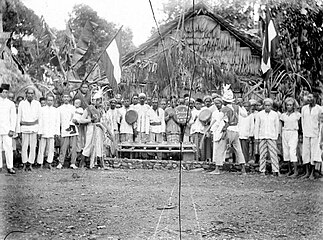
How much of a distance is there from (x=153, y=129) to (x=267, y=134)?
3.22 meters

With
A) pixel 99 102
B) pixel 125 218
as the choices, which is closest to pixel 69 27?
pixel 99 102

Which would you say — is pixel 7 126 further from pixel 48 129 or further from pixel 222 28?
pixel 222 28

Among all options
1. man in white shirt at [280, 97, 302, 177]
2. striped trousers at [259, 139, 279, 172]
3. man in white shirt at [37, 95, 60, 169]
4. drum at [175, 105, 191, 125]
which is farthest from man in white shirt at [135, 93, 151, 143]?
man in white shirt at [280, 97, 302, 177]

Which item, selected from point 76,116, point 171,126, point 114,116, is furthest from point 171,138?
point 76,116

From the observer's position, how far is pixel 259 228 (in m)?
4.88

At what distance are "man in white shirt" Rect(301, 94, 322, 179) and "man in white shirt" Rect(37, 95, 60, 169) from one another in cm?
480

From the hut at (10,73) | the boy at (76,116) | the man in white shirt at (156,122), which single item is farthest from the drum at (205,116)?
the hut at (10,73)

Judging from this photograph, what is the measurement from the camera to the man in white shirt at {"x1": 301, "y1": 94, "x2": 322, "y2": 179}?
8656 mm

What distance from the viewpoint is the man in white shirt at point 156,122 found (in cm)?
1180

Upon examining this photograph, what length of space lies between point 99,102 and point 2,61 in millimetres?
2861

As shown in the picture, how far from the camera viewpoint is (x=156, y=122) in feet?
38.7

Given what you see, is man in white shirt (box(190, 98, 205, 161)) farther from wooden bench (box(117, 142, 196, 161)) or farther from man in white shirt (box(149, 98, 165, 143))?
man in white shirt (box(149, 98, 165, 143))

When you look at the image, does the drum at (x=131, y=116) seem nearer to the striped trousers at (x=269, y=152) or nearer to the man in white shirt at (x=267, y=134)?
the man in white shirt at (x=267, y=134)

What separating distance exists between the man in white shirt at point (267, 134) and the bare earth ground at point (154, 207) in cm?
47
